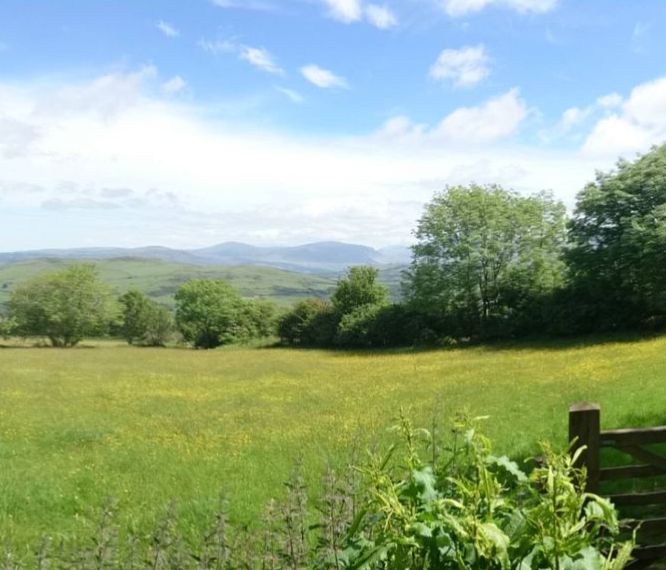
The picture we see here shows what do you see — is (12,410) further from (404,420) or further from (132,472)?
(404,420)

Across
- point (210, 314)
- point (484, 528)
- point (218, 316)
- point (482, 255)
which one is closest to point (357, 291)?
point (482, 255)

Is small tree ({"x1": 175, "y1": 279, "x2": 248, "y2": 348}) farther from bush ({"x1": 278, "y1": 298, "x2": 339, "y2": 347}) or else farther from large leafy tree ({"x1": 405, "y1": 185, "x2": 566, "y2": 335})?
large leafy tree ({"x1": 405, "y1": 185, "x2": 566, "y2": 335})

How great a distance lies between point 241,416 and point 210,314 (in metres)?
68.5

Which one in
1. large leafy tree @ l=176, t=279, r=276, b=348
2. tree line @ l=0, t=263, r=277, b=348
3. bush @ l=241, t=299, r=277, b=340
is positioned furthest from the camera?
tree line @ l=0, t=263, r=277, b=348

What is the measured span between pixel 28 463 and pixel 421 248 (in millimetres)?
44326

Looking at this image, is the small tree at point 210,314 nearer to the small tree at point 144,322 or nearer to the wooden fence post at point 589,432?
the small tree at point 144,322

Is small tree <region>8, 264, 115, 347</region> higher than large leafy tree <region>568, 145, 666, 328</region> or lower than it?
lower

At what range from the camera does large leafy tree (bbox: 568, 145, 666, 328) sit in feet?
126

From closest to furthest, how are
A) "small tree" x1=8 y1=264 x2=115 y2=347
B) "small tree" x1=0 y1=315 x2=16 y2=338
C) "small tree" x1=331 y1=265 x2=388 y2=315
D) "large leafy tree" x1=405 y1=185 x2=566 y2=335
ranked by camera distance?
"large leafy tree" x1=405 y1=185 x2=566 y2=335
"small tree" x1=331 y1=265 x2=388 y2=315
"small tree" x1=8 y1=264 x2=115 y2=347
"small tree" x1=0 y1=315 x2=16 y2=338

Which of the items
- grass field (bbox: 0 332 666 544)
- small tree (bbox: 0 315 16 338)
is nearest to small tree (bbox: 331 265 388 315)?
grass field (bbox: 0 332 666 544)

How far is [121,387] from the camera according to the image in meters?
32.2

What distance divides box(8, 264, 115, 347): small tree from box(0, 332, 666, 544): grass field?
166 feet

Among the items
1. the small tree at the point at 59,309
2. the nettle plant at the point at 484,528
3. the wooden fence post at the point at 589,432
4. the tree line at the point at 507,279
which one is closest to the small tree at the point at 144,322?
the small tree at the point at 59,309

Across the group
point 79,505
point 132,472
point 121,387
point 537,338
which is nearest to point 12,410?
point 121,387
